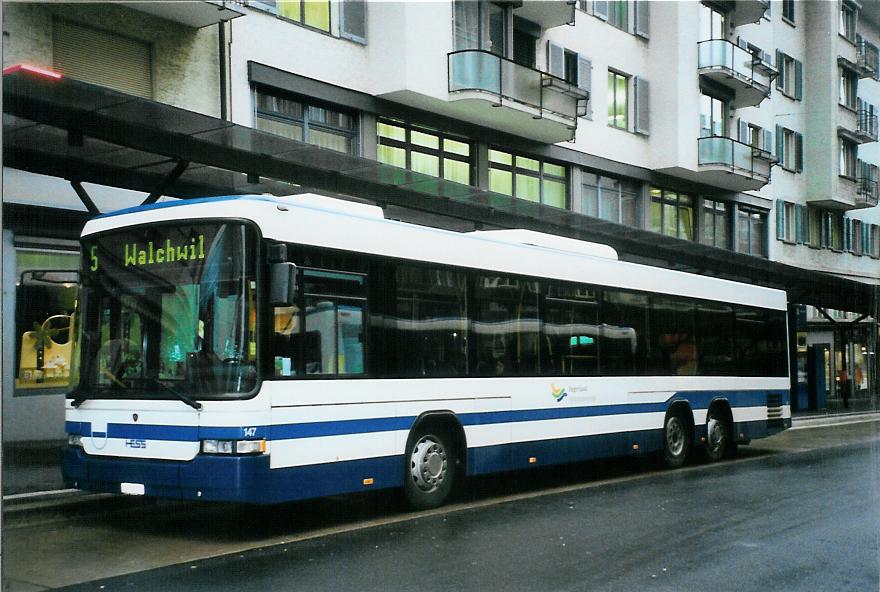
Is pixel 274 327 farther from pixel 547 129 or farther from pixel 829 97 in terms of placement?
pixel 829 97

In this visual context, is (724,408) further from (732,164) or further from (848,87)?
(848,87)

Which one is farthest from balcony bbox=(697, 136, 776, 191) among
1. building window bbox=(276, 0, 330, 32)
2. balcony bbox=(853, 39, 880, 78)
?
building window bbox=(276, 0, 330, 32)

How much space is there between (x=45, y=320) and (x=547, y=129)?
13258 millimetres

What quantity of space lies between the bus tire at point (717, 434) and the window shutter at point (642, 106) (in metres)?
A: 15.4

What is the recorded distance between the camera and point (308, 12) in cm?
1980

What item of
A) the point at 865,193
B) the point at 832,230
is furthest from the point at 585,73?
the point at 865,193

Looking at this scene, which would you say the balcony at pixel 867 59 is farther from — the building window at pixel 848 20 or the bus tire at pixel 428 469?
the bus tire at pixel 428 469

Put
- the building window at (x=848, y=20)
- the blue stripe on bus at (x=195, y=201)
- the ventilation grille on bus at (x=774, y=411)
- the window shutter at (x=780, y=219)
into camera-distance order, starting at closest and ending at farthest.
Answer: the blue stripe on bus at (x=195, y=201), the ventilation grille on bus at (x=774, y=411), the window shutter at (x=780, y=219), the building window at (x=848, y=20)

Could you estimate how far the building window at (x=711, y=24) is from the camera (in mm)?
33688

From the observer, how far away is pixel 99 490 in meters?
9.35

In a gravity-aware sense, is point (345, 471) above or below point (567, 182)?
Result: below

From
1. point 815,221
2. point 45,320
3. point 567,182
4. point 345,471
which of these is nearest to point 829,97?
point 815,221

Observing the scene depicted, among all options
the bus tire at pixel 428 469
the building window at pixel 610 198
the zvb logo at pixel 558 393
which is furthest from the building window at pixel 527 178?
the bus tire at pixel 428 469

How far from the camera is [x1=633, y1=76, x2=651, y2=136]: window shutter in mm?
31109
